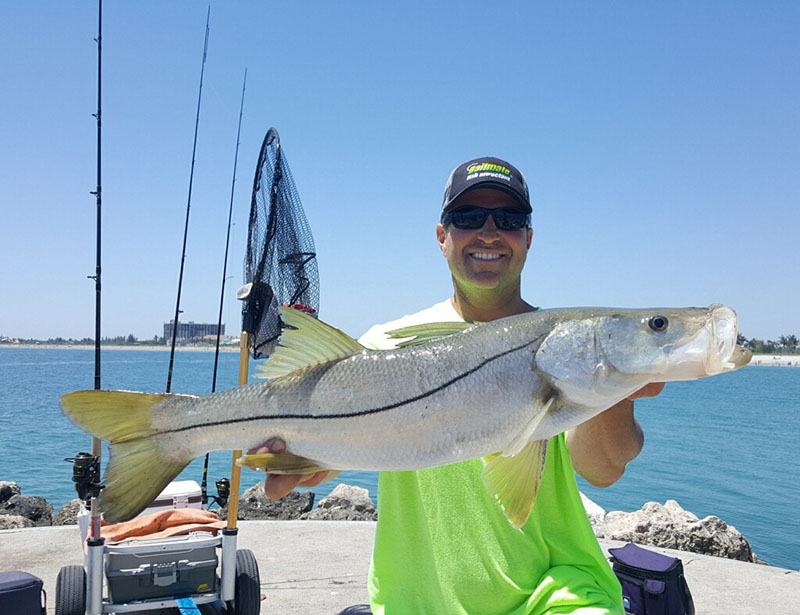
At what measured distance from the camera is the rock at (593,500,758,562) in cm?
649

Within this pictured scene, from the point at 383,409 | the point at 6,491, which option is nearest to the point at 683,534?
the point at 383,409

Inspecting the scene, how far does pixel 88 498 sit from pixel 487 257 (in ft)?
9.28

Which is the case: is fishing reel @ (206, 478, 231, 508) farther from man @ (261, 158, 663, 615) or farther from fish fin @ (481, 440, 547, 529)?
fish fin @ (481, 440, 547, 529)

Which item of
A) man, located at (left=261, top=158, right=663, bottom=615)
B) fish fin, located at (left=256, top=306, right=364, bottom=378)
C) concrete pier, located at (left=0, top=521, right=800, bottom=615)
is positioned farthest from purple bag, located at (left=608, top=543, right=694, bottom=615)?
fish fin, located at (left=256, top=306, right=364, bottom=378)

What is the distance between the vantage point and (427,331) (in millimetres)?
2234

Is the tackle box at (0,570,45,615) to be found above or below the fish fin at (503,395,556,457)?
below

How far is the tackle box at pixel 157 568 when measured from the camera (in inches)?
149

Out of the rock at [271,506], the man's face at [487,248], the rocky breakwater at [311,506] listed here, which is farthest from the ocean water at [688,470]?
the man's face at [487,248]

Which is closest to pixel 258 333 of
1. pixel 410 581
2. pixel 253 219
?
pixel 253 219

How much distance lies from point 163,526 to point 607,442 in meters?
2.97

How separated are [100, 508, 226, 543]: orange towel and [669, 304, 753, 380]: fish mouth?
3.25 m

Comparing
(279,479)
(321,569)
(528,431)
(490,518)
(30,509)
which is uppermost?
(528,431)

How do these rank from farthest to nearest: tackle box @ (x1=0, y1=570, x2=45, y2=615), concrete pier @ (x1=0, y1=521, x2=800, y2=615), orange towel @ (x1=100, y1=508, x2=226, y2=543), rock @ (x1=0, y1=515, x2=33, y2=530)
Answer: rock @ (x1=0, y1=515, x2=33, y2=530) < concrete pier @ (x1=0, y1=521, x2=800, y2=615) < orange towel @ (x1=100, y1=508, x2=226, y2=543) < tackle box @ (x1=0, y1=570, x2=45, y2=615)

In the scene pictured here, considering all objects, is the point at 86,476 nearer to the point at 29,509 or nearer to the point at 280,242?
the point at 280,242
